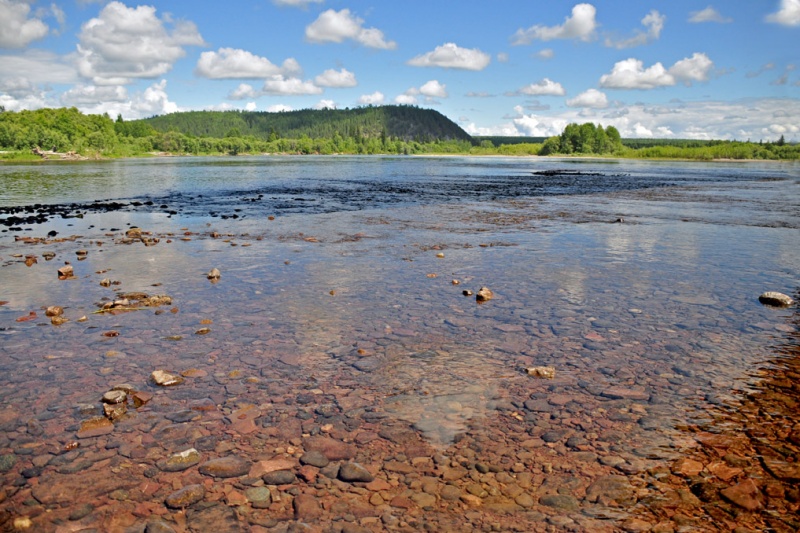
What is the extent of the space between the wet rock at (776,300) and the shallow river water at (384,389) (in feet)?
0.84

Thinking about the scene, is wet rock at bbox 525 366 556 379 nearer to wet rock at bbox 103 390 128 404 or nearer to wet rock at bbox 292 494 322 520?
wet rock at bbox 292 494 322 520

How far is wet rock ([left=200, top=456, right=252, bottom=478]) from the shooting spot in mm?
6324

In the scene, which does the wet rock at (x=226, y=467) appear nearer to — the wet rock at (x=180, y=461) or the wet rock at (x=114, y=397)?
the wet rock at (x=180, y=461)

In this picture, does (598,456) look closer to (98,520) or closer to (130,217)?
(98,520)

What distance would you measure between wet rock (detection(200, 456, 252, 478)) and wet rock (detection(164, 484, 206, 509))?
286 mm

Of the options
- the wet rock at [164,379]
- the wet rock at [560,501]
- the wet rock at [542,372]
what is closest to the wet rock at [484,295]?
the wet rock at [542,372]

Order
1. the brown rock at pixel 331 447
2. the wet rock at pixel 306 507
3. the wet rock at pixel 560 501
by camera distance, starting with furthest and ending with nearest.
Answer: the brown rock at pixel 331 447 → the wet rock at pixel 560 501 → the wet rock at pixel 306 507

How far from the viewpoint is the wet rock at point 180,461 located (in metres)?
6.42

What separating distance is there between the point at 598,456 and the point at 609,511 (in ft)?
Result: 3.55

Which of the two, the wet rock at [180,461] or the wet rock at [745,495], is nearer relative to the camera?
the wet rock at [745,495]

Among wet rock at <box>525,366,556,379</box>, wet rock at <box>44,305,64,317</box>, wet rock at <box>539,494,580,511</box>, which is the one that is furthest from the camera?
wet rock at <box>44,305,64,317</box>

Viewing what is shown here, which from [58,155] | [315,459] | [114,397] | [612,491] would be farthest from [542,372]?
[58,155]

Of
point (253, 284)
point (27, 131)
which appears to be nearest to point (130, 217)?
point (253, 284)

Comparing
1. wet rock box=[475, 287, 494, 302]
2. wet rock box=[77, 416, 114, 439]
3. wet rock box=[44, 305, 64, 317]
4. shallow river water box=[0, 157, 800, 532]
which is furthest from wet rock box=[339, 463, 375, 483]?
wet rock box=[44, 305, 64, 317]
